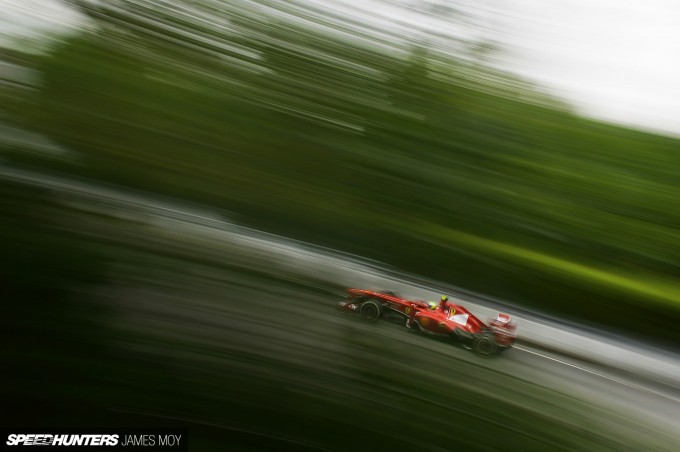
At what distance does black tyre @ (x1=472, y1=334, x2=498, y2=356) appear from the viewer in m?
1.45

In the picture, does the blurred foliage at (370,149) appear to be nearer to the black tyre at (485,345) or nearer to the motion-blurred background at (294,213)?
the motion-blurred background at (294,213)

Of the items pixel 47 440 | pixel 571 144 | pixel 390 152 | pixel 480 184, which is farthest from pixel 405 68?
pixel 47 440

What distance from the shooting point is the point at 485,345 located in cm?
145

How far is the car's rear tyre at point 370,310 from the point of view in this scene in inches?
56.7

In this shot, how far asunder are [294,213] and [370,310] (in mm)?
369

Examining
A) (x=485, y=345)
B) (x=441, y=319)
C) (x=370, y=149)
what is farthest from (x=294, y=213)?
(x=485, y=345)

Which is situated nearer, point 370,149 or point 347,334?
point 347,334

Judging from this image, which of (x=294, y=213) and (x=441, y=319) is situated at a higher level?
(x=294, y=213)

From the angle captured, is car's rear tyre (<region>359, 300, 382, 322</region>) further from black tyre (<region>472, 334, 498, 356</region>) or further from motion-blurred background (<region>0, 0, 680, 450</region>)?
black tyre (<region>472, 334, 498, 356</region>)

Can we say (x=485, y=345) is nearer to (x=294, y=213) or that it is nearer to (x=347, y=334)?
(x=347, y=334)

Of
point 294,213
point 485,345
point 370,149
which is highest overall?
point 370,149

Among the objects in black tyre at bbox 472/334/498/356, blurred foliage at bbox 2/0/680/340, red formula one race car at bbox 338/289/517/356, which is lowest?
black tyre at bbox 472/334/498/356

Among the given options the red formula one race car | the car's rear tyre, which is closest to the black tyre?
the red formula one race car

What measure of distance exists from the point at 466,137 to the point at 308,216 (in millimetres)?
543
